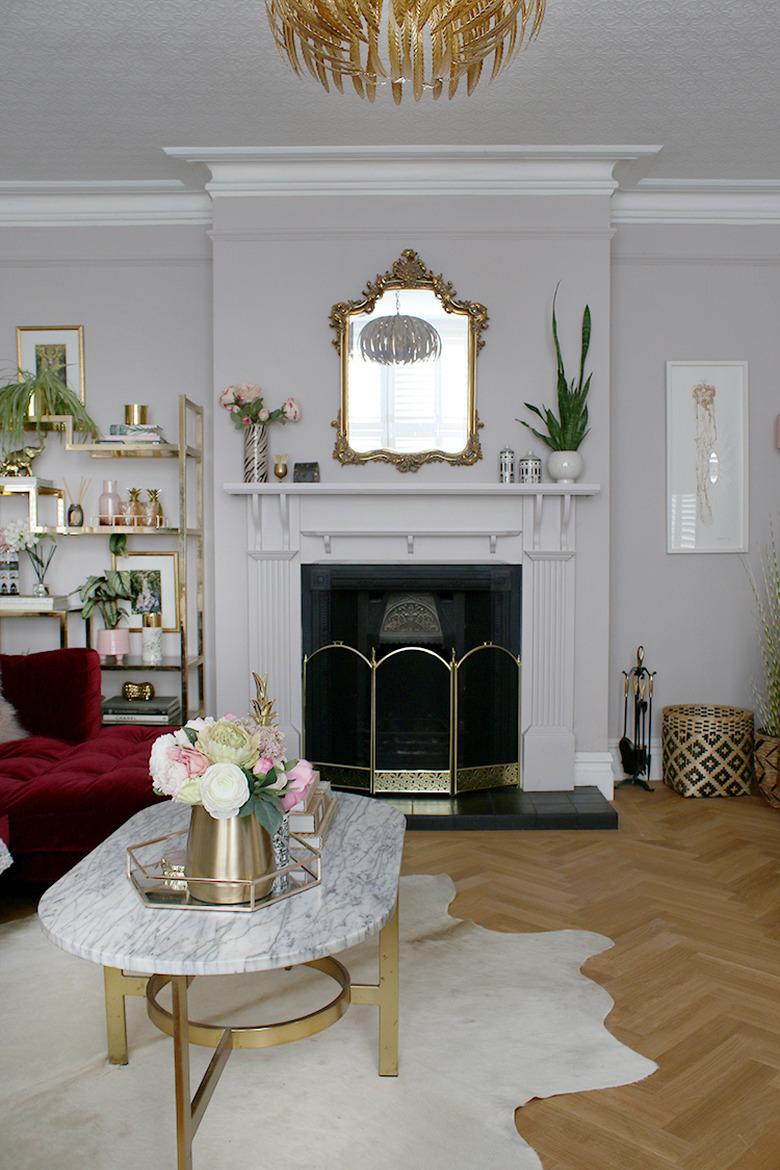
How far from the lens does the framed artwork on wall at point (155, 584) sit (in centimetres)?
470

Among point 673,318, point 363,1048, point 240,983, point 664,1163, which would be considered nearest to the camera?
point 664,1163

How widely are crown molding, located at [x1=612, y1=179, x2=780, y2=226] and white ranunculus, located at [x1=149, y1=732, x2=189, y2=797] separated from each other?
372cm

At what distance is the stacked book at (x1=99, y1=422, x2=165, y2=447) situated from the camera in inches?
176

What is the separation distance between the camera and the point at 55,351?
471 centimetres

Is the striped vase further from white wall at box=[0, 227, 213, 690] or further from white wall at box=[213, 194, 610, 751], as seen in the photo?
white wall at box=[0, 227, 213, 690]

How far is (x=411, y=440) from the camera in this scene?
436 centimetres

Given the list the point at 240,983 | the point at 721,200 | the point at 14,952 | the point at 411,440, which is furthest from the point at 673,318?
the point at 14,952

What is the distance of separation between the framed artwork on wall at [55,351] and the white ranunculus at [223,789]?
332cm

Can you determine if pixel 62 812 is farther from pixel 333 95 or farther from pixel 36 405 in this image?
pixel 333 95

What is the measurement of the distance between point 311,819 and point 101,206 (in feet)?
11.7

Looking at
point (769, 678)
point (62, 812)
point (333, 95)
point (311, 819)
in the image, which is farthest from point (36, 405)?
point (769, 678)

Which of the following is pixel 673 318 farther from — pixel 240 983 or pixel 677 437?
pixel 240 983

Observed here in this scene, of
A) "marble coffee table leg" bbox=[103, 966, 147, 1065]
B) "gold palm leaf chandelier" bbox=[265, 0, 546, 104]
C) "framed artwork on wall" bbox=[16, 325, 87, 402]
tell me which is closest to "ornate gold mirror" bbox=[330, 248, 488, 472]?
"framed artwork on wall" bbox=[16, 325, 87, 402]

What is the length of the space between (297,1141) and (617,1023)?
90cm
